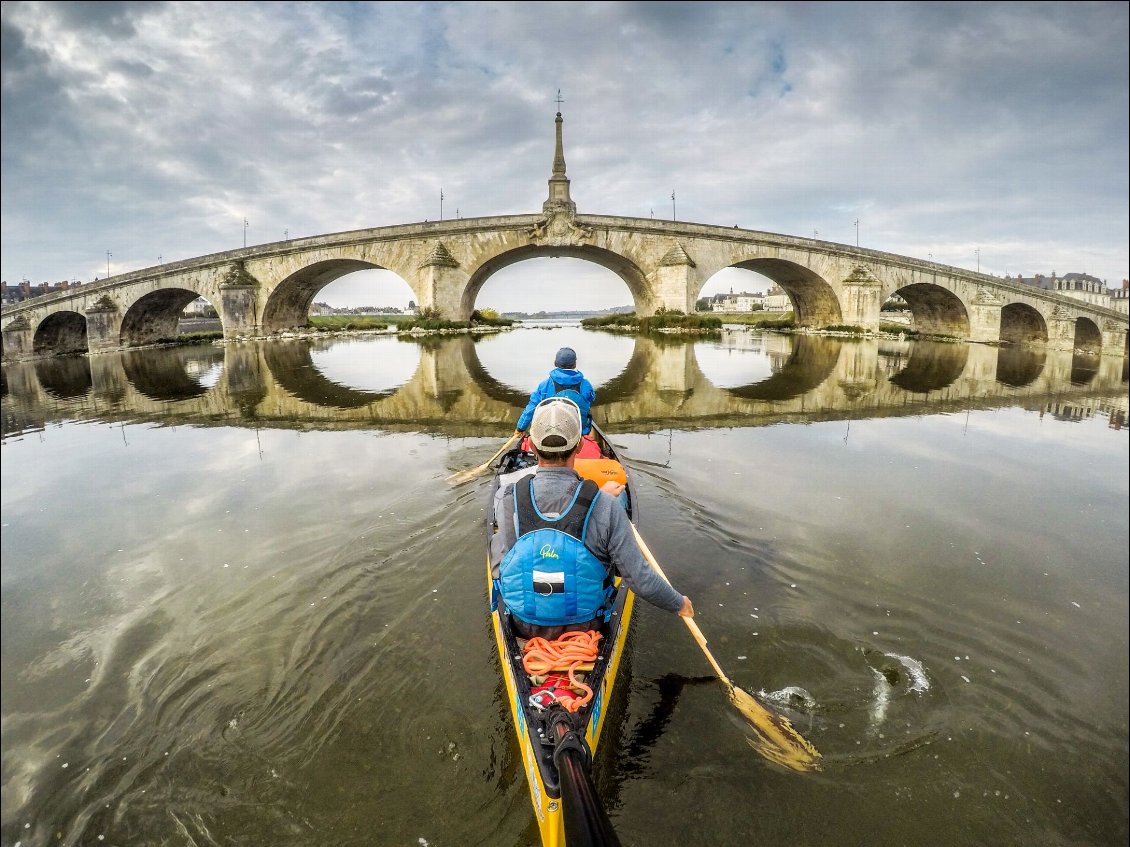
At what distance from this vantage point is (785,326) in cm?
4994

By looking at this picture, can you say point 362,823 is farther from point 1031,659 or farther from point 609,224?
point 609,224

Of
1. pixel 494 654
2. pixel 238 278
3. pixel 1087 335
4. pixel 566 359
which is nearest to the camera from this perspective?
pixel 494 654

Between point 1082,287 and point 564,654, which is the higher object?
point 1082,287

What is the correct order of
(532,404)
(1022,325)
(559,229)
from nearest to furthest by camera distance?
Result: (532,404), (559,229), (1022,325)

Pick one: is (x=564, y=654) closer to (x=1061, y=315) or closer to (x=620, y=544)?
(x=620, y=544)

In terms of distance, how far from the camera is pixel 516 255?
40.9 m

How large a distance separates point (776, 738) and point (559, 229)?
1441 inches

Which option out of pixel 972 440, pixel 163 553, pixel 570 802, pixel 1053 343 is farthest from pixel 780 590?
pixel 1053 343

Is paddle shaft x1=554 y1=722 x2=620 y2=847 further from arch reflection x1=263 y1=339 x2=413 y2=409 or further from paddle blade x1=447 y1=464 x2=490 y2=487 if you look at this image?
arch reflection x1=263 y1=339 x2=413 y2=409

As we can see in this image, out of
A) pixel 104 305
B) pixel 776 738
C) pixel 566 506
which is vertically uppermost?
pixel 104 305

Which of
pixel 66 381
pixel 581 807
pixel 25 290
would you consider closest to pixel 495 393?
pixel 581 807

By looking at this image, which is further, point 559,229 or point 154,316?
point 154,316

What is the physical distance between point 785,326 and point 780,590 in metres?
50.3

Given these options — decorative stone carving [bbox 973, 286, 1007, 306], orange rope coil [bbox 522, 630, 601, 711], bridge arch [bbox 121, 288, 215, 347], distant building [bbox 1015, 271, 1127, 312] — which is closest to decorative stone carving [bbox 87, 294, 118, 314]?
bridge arch [bbox 121, 288, 215, 347]
